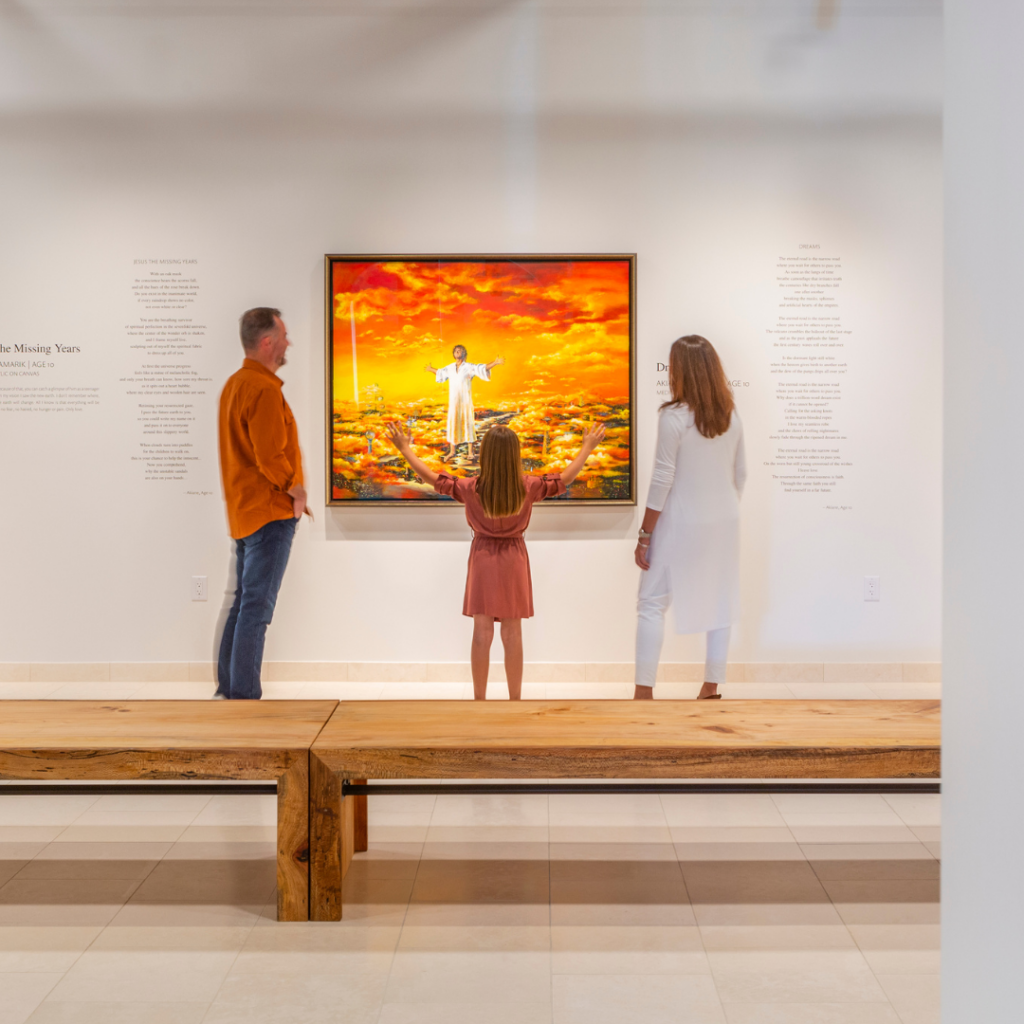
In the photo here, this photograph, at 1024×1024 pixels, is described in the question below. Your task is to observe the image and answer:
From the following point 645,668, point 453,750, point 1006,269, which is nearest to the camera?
point 1006,269

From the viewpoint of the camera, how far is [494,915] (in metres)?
2.65

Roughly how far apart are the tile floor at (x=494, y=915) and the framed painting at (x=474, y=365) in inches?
82.4

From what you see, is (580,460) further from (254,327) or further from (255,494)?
(254,327)

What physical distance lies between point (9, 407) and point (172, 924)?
367cm

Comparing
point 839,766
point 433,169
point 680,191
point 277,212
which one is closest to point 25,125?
point 277,212

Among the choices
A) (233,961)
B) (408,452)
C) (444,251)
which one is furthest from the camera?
(444,251)

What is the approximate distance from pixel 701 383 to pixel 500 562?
1.29 m

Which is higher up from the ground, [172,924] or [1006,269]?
[1006,269]

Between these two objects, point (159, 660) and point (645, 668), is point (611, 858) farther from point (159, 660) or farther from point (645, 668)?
point (159, 660)

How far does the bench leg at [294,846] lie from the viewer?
2602 millimetres

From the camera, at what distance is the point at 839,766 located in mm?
2621

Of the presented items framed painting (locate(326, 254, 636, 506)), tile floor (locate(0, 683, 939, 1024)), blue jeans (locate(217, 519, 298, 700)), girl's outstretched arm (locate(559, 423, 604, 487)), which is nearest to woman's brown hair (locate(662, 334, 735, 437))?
girl's outstretched arm (locate(559, 423, 604, 487))

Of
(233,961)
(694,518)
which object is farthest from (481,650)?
(233,961)

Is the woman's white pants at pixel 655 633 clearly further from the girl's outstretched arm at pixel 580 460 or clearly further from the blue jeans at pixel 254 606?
the blue jeans at pixel 254 606
